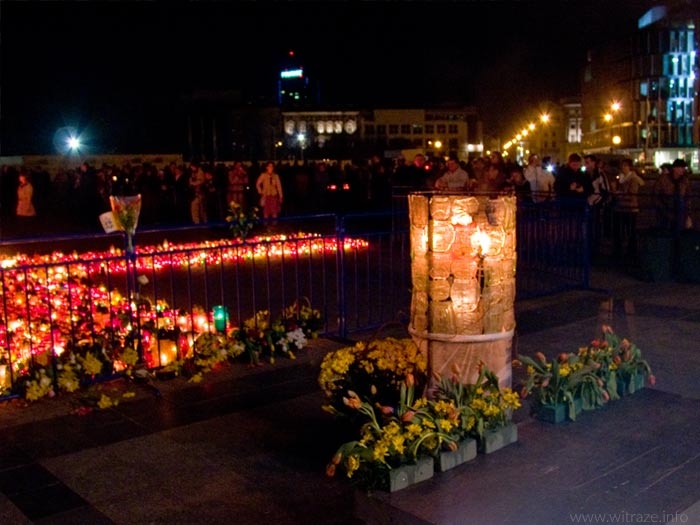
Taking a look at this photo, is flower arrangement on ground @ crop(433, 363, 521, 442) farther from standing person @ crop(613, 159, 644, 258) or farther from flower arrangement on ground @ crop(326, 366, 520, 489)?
standing person @ crop(613, 159, 644, 258)

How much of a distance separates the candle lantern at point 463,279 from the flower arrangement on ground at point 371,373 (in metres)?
0.17

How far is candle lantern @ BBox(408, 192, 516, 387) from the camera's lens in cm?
572

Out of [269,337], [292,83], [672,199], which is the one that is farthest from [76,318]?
[292,83]

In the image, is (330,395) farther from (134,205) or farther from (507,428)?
(134,205)

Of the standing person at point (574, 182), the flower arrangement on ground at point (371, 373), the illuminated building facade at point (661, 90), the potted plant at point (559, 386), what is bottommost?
the potted plant at point (559, 386)

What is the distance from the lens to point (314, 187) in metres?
27.0

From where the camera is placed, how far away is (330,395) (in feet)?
19.6

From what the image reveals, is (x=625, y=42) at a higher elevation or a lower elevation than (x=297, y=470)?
higher

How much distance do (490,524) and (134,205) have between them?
556 cm

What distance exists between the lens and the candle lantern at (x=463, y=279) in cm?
572

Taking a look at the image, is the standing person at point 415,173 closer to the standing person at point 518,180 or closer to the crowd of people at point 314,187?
the crowd of people at point 314,187

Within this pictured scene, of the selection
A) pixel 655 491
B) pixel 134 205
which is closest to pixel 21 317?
pixel 134 205

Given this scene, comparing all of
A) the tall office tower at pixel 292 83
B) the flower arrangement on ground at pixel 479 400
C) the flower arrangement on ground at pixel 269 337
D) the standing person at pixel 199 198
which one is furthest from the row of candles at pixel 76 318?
the tall office tower at pixel 292 83

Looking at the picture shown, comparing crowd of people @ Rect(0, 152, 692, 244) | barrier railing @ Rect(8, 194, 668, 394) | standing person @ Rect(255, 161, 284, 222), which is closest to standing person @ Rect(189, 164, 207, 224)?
crowd of people @ Rect(0, 152, 692, 244)
